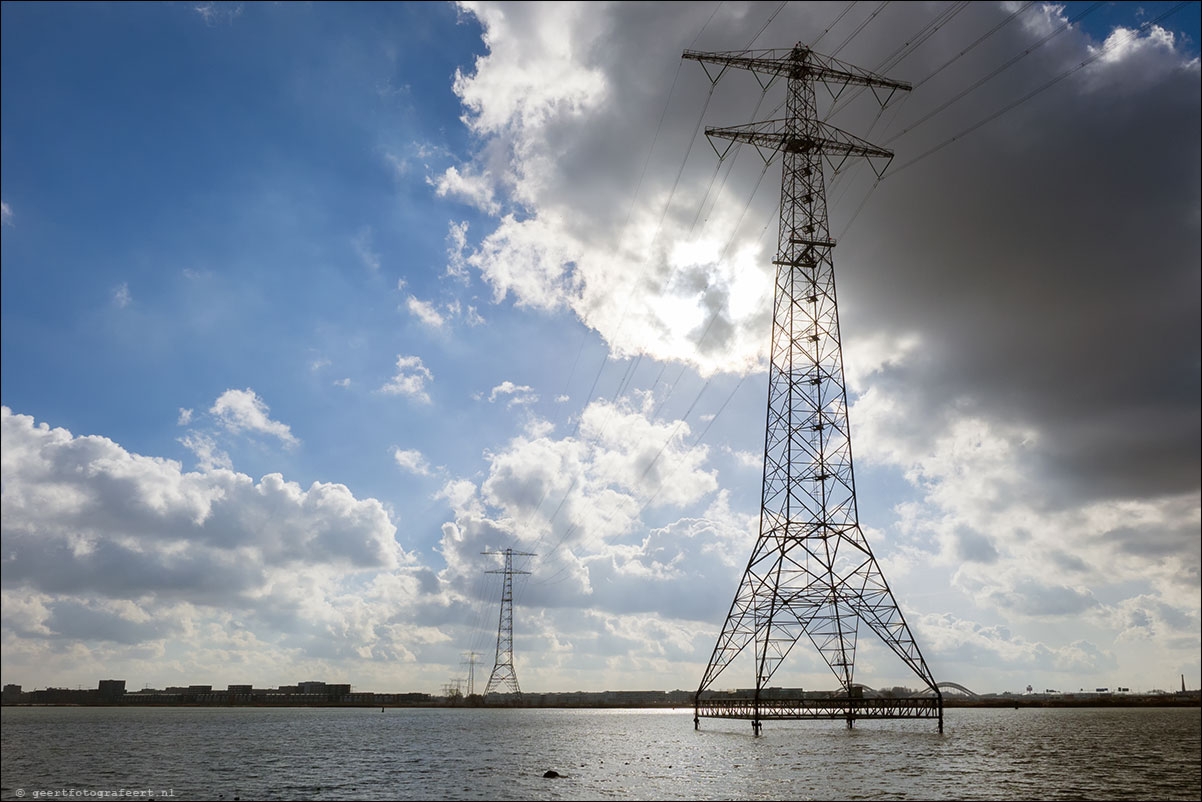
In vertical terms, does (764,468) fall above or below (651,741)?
above

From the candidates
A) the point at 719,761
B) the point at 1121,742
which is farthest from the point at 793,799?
the point at 1121,742

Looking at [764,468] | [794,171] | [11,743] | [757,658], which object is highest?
[794,171]

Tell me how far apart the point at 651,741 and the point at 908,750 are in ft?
97.3

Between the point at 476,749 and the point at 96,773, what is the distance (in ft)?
115

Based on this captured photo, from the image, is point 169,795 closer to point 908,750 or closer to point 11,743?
point 908,750

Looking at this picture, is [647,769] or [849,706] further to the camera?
[849,706]

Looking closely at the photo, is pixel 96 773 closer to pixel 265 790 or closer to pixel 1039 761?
pixel 265 790

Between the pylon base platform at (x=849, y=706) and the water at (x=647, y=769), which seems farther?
the pylon base platform at (x=849, y=706)

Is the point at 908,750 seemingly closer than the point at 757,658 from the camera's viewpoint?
Yes

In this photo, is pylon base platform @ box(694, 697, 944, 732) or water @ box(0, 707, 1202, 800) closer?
water @ box(0, 707, 1202, 800)

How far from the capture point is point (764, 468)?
254ft

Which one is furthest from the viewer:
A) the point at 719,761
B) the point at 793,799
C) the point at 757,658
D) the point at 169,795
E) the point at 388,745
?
the point at 388,745

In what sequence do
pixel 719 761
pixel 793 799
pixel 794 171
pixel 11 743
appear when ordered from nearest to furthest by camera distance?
pixel 793 799 < pixel 719 761 < pixel 794 171 < pixel 11 743

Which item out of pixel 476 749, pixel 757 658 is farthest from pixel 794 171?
pixel 476 749
